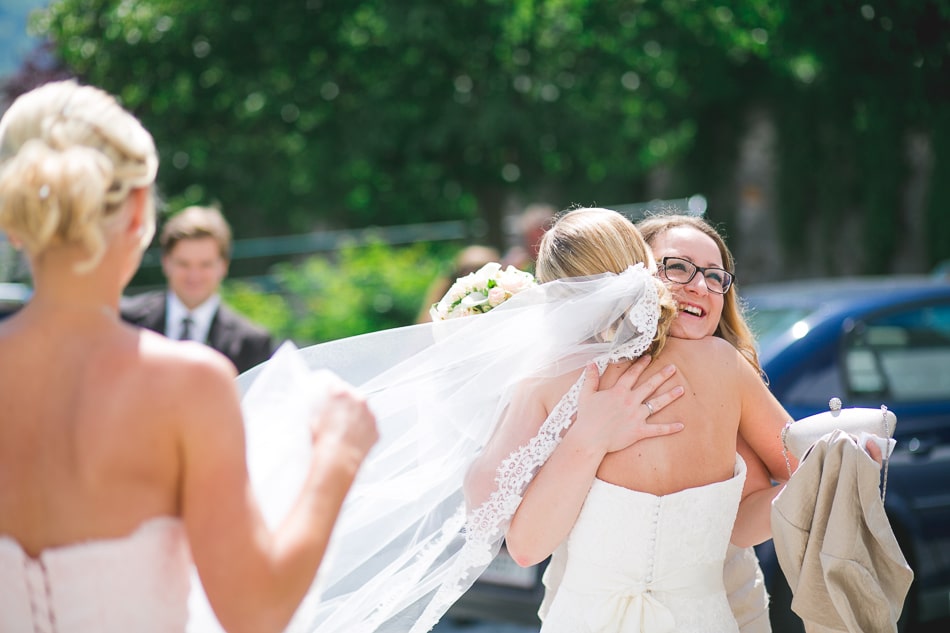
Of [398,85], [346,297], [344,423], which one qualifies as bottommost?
[346,297]

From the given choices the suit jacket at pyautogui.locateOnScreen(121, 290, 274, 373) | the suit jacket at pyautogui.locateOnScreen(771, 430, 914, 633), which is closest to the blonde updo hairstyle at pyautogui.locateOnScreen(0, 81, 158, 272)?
the suit jacket at pyautogui.locateOnScreen(771, 430, 914, 633)

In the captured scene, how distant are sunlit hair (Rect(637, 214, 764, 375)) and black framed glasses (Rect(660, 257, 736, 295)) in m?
0.08

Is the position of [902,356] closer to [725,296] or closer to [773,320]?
[773,320]

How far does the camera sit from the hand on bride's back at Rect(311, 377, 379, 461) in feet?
6.14

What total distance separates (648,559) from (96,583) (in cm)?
145

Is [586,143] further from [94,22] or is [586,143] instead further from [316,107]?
[94,22]

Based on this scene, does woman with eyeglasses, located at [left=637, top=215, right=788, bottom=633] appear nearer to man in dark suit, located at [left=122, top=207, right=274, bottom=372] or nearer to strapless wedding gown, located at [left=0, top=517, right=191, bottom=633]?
strapless wedding gown, located at [left=0, top=517, right=191, bottom=633]

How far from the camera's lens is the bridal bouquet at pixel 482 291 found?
3.04 m

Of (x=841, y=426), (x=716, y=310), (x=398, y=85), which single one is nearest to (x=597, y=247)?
(x=716, y=310)

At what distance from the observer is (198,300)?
209 inches

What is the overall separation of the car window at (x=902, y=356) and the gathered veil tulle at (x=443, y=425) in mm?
2652

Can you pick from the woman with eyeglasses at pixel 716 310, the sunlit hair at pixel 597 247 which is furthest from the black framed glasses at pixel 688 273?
the sunlit hair at pixel 597 247

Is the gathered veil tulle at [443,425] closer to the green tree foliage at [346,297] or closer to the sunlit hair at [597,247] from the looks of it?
the sunlit hair at [597,247]

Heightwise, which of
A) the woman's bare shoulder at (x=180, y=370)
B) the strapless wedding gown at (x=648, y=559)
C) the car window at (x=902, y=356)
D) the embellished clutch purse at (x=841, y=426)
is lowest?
the car window at (x=902, y=356)
